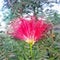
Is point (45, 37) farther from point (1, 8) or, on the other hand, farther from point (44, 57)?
point (1, 8)

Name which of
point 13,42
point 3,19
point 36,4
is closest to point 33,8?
point 36,4

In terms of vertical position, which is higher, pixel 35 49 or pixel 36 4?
pixel 36 4

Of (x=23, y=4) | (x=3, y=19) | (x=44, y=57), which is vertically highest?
(x=23, y=4)

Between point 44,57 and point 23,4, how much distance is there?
54 centimetres

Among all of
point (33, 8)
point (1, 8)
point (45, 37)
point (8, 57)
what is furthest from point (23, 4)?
point (8, 57)

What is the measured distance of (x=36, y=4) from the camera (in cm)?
155

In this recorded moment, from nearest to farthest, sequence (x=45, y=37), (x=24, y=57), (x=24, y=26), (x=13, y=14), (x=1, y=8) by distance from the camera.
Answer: (x=24, y=26), (x=24, y=57), (x=45, y=37), (x=13, y=14), (x=1, y=8)

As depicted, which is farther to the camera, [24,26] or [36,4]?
[36,4]

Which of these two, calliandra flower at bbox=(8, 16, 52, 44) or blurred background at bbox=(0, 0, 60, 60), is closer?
calliandra flower at bbox=(8, 16, 52, 44)

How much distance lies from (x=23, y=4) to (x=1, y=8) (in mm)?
197

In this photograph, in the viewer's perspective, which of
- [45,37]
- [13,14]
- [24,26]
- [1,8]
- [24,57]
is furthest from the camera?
[1,8]

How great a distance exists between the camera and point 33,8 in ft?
5.15

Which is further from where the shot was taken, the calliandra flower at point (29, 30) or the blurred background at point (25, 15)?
the blurred background at point (25, 15)

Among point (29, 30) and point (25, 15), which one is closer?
point (29, 30)
